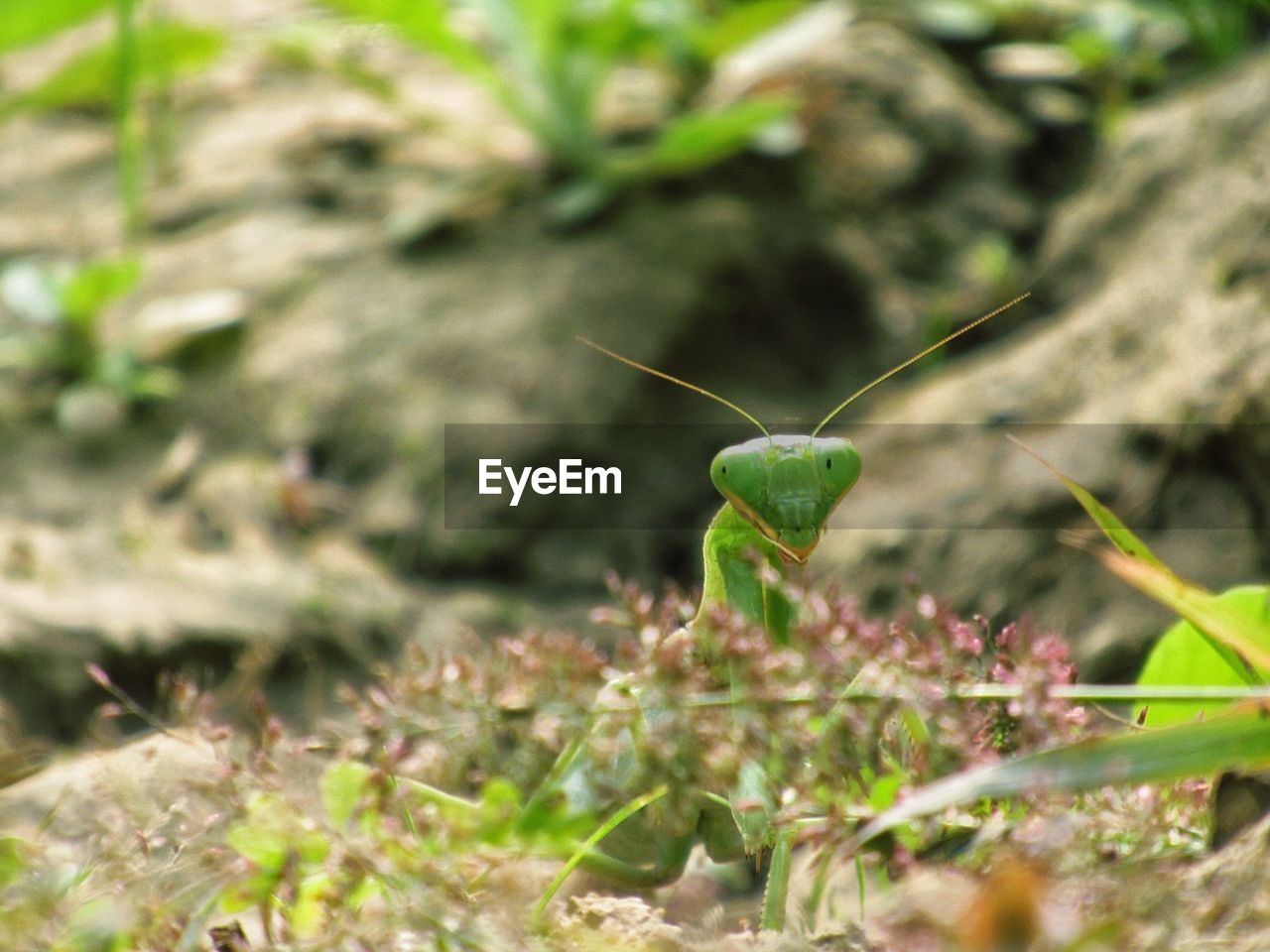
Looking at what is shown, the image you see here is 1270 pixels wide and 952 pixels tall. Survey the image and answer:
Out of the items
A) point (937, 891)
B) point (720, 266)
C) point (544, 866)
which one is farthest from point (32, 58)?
point (937, 891)

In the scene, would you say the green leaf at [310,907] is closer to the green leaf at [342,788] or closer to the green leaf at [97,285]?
the green leaf at [342,788]

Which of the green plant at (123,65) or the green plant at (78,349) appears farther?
the green plant at (123,65)

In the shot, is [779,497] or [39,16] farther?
[39,16]

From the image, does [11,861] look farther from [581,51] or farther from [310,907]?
[581,51]

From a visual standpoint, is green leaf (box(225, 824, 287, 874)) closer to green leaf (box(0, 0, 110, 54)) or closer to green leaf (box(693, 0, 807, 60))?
green leaf (box(693, 0, 807, 60))

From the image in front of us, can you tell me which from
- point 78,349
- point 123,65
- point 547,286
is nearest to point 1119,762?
point 547,286

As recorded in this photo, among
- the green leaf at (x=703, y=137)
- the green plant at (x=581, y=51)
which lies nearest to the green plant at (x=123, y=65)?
the green plant at (x=581, y=51)

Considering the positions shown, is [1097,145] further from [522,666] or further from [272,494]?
[522,666]
